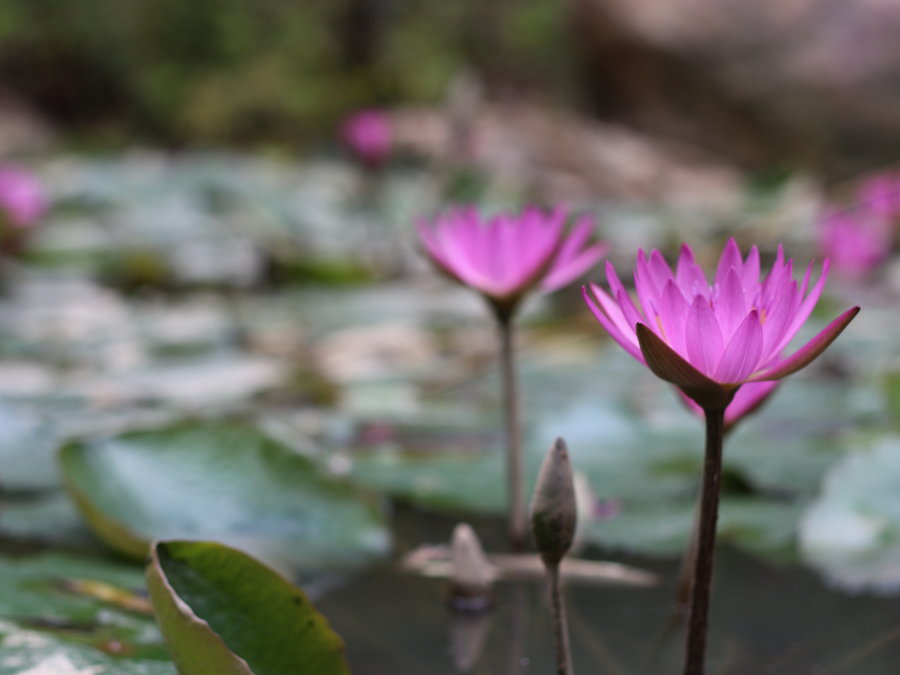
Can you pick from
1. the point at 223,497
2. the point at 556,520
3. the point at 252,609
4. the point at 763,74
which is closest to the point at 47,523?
the point at 223,497

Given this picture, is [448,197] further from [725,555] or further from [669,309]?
[669,309]

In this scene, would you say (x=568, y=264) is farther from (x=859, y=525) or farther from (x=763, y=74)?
(x=763, y=74)

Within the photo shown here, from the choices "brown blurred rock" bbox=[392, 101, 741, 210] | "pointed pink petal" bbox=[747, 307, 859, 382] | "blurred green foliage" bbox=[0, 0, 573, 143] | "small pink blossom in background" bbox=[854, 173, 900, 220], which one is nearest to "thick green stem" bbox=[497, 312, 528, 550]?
"pointed pink petal" bbox=[747, 307, 859, 382]

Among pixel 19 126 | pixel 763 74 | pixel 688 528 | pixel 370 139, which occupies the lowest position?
pixel 688 528

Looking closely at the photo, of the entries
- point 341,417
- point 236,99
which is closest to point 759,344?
point 341,417

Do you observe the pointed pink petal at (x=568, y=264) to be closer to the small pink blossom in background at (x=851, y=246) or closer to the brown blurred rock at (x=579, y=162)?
the small pink blossom in background at (x=851, y=246)

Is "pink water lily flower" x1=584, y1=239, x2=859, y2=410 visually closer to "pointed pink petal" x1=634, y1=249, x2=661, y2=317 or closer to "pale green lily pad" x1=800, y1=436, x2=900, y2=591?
"pointed pink petal" x1=634, y1=249, x2=661, y2=317

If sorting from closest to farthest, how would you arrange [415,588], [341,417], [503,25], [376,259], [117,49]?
[415,588] → [341,417] → [376,259] → [117,49] → [503,25]
